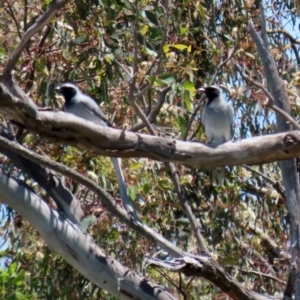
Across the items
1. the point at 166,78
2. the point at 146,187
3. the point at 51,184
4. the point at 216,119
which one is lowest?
the point at 51,184

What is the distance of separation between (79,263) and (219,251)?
5.69 ft

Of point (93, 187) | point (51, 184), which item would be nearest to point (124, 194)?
point (51, 184)

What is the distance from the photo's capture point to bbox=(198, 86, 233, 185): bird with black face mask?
5.79 metres

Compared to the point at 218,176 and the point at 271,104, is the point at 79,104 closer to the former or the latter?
the point at 218,176

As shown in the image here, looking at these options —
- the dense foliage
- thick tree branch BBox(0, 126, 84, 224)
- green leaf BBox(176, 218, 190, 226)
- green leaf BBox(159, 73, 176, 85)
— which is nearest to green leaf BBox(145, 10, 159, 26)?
the dense foliage

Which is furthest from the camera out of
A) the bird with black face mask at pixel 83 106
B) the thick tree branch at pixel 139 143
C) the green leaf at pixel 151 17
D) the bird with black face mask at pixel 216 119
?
the bird with black face mask at pixel 216 119

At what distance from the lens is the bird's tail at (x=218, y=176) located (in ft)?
19.0

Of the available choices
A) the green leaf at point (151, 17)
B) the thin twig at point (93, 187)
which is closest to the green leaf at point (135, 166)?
the thin twig at point (93, 187)

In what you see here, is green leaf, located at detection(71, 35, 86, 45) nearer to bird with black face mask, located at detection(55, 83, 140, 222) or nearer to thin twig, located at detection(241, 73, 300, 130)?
bird with black face mask, located at detection(55, 83, 140, 222)

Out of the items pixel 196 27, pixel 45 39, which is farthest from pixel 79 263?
pixel 196 27

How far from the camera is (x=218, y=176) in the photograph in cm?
580

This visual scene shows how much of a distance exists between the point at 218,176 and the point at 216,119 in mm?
400

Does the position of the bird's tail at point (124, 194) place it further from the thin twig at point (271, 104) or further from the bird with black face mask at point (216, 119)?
the thin twig at point (271, 104)

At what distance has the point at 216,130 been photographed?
5777mm
